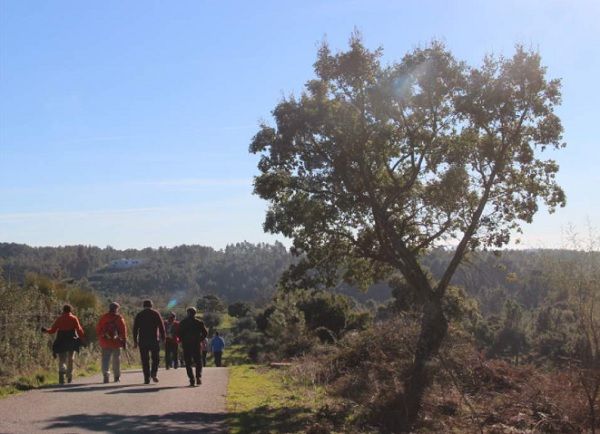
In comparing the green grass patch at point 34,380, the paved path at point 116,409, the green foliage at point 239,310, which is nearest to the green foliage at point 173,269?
the green foliage at point 239,310

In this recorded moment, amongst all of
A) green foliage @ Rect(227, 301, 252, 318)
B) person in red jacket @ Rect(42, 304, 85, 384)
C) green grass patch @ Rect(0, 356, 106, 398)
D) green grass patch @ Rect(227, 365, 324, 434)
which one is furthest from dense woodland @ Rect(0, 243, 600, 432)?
green foliage @ Rect(227, 301, 252, 318)

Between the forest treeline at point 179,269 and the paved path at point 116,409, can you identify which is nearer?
the paved path at point 116,409

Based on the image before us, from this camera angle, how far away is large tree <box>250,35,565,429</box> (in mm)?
15859

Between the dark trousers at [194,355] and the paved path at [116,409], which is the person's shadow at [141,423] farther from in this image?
the dark trousers at [194,355]

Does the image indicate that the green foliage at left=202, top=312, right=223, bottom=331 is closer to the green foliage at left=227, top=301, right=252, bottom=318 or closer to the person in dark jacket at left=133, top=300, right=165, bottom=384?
the green foliage at left=227, top=301, right=252, bottom=318

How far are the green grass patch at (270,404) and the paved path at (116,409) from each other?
0.28 meters

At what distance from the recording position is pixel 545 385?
1175cm

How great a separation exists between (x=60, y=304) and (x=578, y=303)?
14054 mm

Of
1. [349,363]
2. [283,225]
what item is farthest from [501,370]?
[283,225]

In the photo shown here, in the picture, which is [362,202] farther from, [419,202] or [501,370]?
[501,370]

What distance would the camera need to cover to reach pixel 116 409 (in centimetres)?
984

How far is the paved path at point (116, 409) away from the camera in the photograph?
27.9ft

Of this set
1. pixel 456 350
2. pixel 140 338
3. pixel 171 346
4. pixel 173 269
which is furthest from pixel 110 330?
pixel 173 269

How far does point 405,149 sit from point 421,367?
6108 mm
